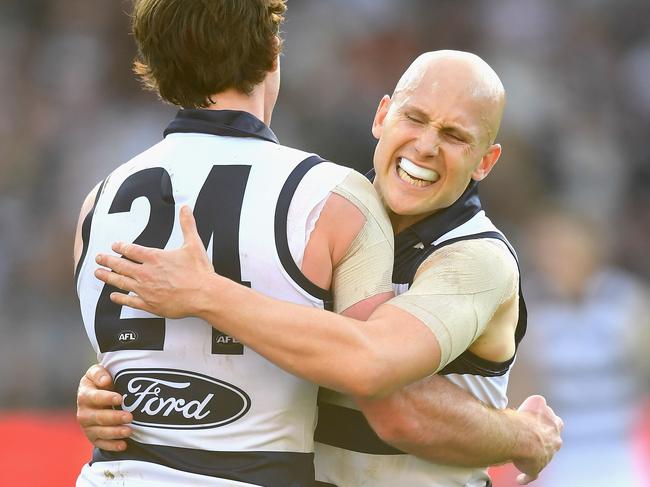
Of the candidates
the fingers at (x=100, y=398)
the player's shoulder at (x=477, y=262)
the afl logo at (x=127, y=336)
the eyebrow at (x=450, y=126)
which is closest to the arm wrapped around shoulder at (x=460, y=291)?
the player's shoulder at (x=477, y=262)

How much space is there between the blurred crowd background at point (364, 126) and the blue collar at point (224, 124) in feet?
11.6

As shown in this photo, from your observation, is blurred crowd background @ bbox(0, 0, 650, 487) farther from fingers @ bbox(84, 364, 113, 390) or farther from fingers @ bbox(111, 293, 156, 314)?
fingers @ bbox(111, 293, 156, 314)

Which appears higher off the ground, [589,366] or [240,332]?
[240,332]

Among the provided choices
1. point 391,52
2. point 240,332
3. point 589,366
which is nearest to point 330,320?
point 240,332

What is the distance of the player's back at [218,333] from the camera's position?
2939 millimetres

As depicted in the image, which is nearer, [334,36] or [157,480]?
[157,480]

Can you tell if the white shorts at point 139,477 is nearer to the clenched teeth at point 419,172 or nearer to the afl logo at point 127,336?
the afl logo at point 127,336

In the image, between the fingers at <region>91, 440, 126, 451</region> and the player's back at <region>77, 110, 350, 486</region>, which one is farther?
the fingers at <region>91, 440, 126, 451</region>

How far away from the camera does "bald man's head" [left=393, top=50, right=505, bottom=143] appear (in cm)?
331

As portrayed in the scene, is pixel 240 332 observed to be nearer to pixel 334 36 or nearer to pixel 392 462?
pixel 392 462

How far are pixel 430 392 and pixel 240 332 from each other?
0.63m

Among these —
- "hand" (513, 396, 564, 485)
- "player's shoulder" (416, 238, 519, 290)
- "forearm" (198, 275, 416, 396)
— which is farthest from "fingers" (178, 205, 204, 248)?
"hand" (513, 396, 564, 485)

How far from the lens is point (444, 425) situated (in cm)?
318

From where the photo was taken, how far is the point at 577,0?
11320mm
